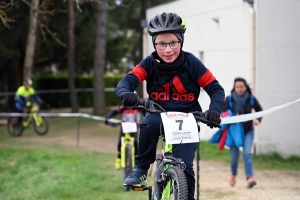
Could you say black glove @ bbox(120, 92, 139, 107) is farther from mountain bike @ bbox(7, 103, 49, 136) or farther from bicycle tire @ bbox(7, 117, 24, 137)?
bicycle tire @ bbox(7, 117, 24, 137)

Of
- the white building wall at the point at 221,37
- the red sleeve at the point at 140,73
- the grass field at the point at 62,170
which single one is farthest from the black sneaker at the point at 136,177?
the white building wall at the point at 221,37

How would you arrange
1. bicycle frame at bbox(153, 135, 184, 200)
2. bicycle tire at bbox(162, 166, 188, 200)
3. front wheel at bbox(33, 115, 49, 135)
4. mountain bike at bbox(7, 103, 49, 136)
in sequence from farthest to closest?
1. front wheel at bbox(33, 115, 49, 135)
2. mountain bike at bbox(7, 103, 49, 136)
3. bicycle frame at bbox(153, 135, 184, 200)
4. bicycle tire at bbox(162, 166, 188, 200)

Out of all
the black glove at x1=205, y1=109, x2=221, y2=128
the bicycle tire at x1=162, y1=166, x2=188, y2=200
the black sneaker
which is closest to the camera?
the bicycle tire at x1=162, y1=166, x2=188, y2=200

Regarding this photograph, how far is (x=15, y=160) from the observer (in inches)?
664

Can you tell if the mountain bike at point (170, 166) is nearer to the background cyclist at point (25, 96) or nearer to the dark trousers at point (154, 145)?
the dark trousers at point (154, 145)

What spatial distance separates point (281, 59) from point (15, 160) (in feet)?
21.0

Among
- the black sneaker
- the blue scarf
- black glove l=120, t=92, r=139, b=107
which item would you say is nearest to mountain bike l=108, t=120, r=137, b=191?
the blue scarf

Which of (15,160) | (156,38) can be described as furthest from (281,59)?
(156,38)

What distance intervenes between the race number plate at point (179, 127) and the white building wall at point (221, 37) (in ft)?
35.6

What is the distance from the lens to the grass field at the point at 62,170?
451 inches

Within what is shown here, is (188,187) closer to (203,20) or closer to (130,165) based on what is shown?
(130,165)

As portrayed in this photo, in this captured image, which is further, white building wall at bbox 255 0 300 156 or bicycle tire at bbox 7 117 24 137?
bicycle tire at bbox 7 117 24 137

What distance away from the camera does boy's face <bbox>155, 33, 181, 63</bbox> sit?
20.4 ft

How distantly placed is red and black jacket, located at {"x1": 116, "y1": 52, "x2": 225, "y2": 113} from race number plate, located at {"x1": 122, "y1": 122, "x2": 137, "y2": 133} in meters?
5.14
